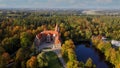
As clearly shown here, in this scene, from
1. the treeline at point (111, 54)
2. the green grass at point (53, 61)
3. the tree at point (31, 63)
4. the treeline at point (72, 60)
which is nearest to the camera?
the treeline at point (72, 60)

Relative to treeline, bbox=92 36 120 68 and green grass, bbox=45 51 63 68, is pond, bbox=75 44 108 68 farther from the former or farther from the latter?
green grass, bbox=45 51 63 68

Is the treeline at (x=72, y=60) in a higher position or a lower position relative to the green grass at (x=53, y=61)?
higher

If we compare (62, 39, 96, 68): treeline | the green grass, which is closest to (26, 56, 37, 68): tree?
the green grass

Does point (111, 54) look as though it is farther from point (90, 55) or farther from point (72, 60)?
point (72, 60)

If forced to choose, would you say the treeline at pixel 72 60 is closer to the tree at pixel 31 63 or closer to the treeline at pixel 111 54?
the treeline at pixel 111 54

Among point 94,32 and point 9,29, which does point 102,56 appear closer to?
point 94,32

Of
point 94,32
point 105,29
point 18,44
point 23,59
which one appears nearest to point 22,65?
point 23,59

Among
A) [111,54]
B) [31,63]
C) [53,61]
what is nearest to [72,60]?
[53,61]

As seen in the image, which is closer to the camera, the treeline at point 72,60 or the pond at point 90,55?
the treeline at point 72,60

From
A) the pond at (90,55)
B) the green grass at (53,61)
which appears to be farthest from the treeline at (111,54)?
the green grass at (53,61)
